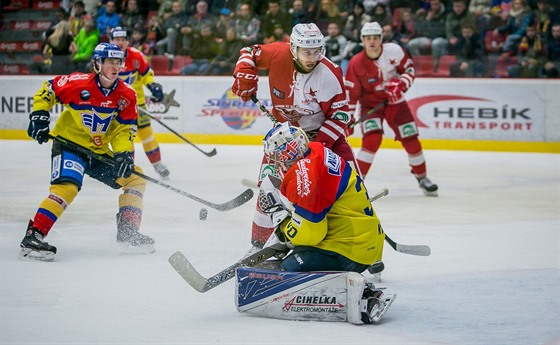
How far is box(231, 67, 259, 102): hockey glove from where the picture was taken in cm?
500

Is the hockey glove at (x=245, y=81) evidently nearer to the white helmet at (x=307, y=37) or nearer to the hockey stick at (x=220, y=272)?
the white helmet at (x=307, y=37)

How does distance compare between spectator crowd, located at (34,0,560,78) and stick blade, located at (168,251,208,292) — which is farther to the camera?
spectator crowd, located at (34,0,560,78)

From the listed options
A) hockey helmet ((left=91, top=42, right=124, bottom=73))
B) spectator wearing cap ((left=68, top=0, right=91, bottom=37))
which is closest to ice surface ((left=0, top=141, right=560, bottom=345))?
hockey helmet ((left=91, top=42, right=124, bottom=73))

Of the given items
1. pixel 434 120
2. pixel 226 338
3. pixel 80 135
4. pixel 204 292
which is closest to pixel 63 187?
pixel 80 135

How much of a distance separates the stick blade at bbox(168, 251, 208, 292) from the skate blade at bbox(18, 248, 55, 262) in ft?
3.89

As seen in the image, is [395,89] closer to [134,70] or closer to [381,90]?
[381,90]

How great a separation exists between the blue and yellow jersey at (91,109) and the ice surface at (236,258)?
2.07 ft

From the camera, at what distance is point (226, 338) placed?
3.58 meters

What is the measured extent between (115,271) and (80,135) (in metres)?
0.89

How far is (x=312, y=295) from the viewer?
3.78 meters

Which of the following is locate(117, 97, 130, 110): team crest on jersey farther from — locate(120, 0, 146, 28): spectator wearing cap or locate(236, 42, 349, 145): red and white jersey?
locate(120, 0, 146, 28): spectator wearing cap

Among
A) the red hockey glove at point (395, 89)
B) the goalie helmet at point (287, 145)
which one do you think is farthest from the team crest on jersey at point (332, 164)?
the red hockey glove at point (395, 89)

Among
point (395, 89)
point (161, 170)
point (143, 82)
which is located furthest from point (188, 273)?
point (143, 82)

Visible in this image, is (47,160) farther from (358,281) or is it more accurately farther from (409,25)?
(358,281)
